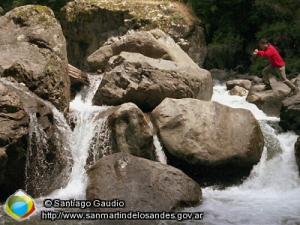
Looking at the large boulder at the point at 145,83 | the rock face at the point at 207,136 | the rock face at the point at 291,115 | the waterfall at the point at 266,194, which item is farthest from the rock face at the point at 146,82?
the waterfall at the point at 266,194

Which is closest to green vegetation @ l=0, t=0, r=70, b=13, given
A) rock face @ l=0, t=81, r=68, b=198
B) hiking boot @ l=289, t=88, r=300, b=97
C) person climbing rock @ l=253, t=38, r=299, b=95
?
person climbing rock @ l=253, t=38, r=299, b=95

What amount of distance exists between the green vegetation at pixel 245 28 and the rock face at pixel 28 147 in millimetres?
11750

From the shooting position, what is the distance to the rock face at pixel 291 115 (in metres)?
12.6

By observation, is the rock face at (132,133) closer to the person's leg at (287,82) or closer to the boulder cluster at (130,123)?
the boulder cluster at (130,123)

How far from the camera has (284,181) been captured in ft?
35.8

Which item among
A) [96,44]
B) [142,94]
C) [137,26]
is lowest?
[96,44]

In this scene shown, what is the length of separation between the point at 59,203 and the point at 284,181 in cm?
492

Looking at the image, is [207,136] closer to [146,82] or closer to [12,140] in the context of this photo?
[146,82]

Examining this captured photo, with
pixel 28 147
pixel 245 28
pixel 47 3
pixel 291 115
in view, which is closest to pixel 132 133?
pixel 28 147

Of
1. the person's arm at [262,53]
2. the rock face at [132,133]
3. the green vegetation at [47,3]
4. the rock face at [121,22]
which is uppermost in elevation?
the person's arm at [262,53]

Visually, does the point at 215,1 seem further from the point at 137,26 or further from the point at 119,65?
the point at 119,65

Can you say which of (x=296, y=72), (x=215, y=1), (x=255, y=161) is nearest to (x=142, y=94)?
(x=255, y=161)

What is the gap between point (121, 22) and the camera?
58.7 ft

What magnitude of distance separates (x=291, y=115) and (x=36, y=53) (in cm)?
Result: 645
